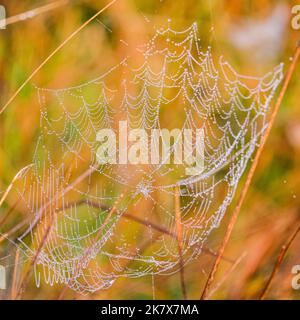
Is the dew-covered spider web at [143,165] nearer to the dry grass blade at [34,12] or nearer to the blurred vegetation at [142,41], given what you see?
the blurred vegetation at [142,41]

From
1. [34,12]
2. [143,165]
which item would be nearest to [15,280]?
[143,165]

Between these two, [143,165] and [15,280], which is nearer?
[15,280]

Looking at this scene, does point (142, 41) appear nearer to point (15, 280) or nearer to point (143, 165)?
point (143, 165)

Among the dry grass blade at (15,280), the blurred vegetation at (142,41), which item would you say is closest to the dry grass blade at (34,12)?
the blurred vegetation at (142,41)

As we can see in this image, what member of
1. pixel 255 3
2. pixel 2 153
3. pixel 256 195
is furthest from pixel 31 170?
pixel 255 3

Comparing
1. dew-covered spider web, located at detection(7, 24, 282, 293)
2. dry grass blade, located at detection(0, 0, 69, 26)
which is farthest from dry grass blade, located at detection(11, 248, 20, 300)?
dry grass blade, located at detection(0, 0, 69, 26)

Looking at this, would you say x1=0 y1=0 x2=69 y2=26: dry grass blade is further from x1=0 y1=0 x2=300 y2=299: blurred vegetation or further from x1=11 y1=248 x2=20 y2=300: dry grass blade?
x1=11 y1=248 x2=20 y2=300: dry grass blade
